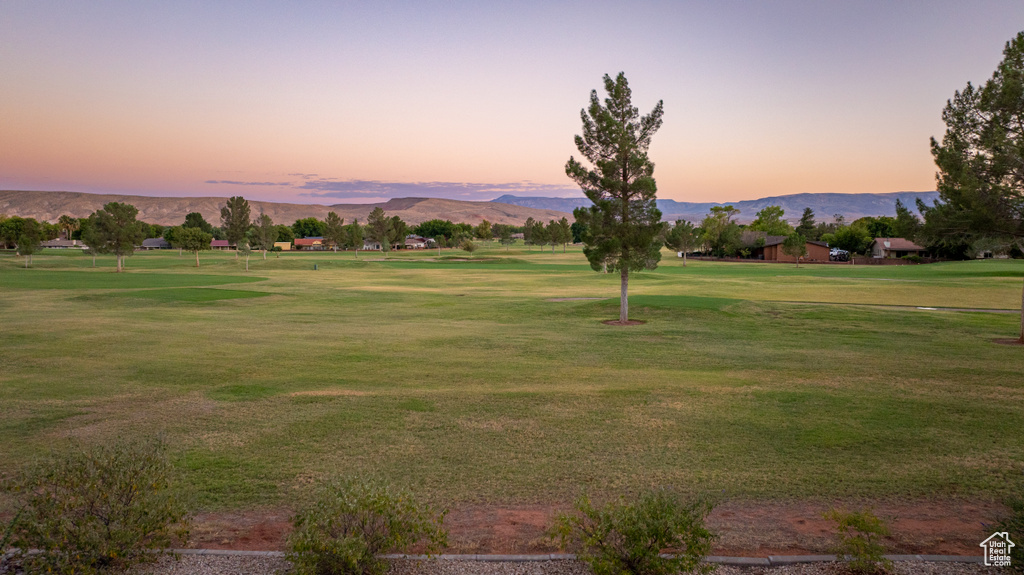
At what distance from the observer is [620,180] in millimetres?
26734

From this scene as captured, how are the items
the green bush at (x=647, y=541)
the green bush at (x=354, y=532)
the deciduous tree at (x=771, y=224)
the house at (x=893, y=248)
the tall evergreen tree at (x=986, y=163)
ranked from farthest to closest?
1. the deciduous tree at (x=771, y=224)
2. the house at (x=893, y=248)
3. the tall evergreen tree at (x=986, y=163)
4. the green bush at (x=647, y=541)
5. the green bush at (x=354, y=532)

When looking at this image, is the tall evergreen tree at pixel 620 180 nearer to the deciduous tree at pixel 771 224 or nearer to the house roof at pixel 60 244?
the deciduous tree at pixel 771 224

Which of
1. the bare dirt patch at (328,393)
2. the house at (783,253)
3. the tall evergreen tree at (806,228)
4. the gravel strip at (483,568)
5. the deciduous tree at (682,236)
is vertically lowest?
the bare dirt patch at (328,393)

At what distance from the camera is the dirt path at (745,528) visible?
6.54m

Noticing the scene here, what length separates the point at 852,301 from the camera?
1415 inches

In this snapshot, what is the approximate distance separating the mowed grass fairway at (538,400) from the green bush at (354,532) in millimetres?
1958

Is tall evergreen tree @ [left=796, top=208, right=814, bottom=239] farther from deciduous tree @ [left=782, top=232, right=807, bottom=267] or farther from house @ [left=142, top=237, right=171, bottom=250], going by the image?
house @ [left=142, top=237, right=171, bottom=250]

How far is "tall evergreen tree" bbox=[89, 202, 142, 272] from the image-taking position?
70.0m

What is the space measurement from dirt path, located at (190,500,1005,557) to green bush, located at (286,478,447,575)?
0.77 m

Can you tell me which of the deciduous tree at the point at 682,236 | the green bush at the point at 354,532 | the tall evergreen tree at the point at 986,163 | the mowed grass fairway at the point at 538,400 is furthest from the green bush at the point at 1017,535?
the deciduous tree at the point at 682,236

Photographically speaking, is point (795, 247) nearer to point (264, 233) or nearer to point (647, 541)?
point (264, 233)

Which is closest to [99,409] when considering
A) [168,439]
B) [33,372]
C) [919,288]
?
[168,439]

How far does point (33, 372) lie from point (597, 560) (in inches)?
655

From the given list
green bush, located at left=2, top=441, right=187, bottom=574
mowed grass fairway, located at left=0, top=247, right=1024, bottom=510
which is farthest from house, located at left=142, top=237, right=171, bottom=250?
green bush, located at left=2, top=441, right=187, bottom=574
